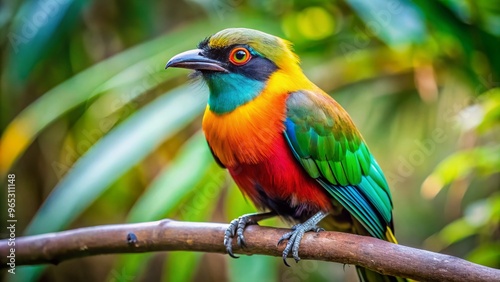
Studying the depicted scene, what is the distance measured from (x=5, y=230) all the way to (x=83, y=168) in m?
0.71

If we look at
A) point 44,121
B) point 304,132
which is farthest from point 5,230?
point 304,132

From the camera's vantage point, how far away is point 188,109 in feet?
10.7

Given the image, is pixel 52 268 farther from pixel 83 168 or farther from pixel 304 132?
pixel 304 132

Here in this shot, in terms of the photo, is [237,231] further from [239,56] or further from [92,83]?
[92,83]

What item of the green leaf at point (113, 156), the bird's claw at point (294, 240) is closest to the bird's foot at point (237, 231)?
the bird's claw at point (294, 240)

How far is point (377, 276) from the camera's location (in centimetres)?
245

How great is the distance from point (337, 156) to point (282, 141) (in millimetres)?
231

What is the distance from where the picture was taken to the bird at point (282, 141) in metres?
2.18

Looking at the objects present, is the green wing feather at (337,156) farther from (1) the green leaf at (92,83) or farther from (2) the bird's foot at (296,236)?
A: (1) the green leaf at (92,83)

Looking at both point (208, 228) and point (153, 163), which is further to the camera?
point (153, 163)

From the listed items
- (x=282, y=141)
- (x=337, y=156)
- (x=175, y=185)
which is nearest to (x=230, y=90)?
(x=282, y=141)

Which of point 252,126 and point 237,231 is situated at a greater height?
point 252,126

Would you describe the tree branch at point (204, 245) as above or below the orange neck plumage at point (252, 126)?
below

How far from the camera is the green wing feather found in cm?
228
